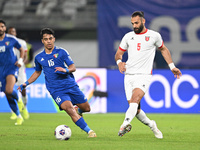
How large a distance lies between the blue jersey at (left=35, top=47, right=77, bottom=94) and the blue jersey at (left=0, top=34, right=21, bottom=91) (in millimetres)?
2507

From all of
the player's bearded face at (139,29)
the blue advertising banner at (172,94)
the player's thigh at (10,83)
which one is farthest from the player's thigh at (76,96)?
the blue advertising banner at (172,94)

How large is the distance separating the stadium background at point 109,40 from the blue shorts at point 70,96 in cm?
Result: 567

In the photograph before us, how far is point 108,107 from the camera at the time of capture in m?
→ 14.1

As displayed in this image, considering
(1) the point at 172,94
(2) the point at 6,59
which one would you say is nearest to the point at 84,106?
(2) the point at 6,59

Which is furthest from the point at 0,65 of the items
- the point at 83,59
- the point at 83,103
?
the point at 83,59

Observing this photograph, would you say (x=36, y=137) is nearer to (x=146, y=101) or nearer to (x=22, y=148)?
(x=22, y=148)

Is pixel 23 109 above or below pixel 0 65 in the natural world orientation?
below

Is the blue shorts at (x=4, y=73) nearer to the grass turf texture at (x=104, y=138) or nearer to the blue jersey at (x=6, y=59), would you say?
the blue jersey at (x=6, y=59)

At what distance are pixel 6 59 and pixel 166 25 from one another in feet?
26.8

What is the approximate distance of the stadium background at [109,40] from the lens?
13.8 meters

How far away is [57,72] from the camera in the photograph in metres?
7.89

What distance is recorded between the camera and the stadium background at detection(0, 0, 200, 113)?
1381 cm

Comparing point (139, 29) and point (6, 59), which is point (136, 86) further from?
point (6, 59)

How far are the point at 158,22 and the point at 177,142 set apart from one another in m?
10.4
